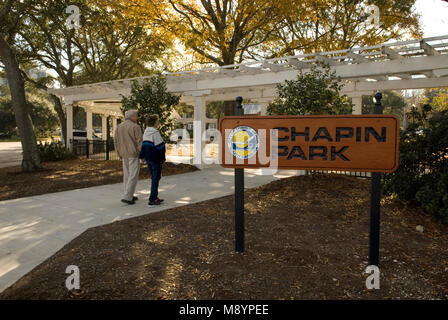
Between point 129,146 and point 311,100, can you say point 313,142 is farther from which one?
point 311,100

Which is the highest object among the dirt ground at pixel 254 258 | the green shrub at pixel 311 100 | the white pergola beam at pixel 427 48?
the white pergola beam at pixel 427 48

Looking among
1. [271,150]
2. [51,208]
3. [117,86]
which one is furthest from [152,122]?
[117,86]

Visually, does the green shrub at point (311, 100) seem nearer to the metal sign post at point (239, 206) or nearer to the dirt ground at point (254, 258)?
the dirt ground at point (254, 258)

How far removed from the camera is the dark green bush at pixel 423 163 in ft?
16.3

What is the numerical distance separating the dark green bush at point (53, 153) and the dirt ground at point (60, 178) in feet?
7.96

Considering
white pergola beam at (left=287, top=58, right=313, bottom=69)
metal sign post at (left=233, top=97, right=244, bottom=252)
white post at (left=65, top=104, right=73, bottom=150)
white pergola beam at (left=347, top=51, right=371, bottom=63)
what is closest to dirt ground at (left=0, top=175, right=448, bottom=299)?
metal sign post at (left=233, top=97, right=244, bottom=252)

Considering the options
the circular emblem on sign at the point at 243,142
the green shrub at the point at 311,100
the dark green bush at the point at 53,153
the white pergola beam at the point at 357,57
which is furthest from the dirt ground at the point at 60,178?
the white pergola beam at the point at 357,57

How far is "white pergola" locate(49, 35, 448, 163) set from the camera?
25.0ft

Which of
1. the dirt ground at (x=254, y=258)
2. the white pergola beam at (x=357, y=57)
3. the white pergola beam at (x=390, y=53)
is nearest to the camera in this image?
the dirt ground at (x=254, y=258)

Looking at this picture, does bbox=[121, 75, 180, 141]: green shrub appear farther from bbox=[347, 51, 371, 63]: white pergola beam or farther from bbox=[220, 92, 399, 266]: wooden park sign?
bbox=[220, 92, 399, 266]: wooden park sign

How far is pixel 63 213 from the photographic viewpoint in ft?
18.2

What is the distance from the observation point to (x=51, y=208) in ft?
19.3

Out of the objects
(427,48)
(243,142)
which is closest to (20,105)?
(243,142)

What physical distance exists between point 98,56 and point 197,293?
71.1ft
